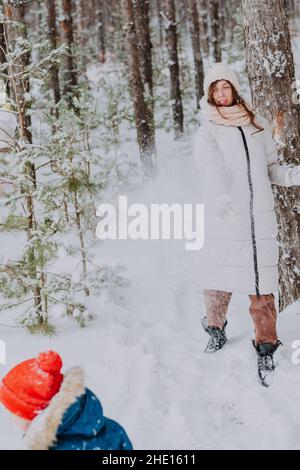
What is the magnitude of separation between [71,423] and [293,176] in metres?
2.63

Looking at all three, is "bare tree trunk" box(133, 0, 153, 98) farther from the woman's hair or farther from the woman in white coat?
the woman in white coat

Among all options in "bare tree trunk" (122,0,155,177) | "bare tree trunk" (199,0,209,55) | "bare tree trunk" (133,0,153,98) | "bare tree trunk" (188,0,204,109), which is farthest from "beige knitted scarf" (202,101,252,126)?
"bare tree trunk" (199,0,209,55)

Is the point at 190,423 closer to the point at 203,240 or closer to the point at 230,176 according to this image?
the point at 203,240

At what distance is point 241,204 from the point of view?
157 inches

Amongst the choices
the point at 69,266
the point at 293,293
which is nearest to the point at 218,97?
the point at 293,293

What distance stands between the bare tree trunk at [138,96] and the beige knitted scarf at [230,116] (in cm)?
690

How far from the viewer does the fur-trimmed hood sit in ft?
7.75

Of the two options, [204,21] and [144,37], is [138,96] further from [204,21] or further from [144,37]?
[204,21]

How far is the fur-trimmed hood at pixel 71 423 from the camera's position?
93.0 inches

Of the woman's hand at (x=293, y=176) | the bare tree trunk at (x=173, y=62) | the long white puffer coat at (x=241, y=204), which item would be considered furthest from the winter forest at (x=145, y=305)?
the bare tree trunk at (x=173, y=62)

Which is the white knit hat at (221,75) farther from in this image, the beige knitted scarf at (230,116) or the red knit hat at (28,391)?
the red knit hat at (28,391)

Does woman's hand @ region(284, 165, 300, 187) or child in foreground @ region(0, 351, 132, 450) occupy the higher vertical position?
woman's hand @ region(284, 165, 300, 187)

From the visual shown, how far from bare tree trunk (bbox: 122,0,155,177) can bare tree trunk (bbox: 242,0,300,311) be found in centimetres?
616
